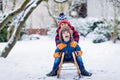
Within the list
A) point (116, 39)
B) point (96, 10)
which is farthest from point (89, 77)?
point (96, 10)

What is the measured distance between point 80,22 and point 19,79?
1284cm

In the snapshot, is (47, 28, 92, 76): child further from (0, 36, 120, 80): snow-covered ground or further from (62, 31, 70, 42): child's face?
(0, 36, 120, 80): snow-covered ground

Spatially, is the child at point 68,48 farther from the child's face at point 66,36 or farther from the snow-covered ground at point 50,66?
the snow-covered ground at point 50,66

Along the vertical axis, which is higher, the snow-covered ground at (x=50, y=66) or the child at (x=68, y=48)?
the child at (x=68, y=48)

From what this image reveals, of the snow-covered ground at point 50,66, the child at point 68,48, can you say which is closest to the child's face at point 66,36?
the child at point 68,48

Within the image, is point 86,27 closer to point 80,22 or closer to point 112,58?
point 80,22

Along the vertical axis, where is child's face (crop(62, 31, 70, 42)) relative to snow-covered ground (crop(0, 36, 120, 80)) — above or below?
above

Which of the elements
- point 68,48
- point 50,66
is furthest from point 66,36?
point 50,66

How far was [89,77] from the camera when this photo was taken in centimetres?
844

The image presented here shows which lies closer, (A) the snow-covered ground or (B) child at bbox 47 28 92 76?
(B) child at bbox 47 28 92 76

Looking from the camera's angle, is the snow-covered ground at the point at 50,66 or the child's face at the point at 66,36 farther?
the snow-covered ground at the point at 50,66

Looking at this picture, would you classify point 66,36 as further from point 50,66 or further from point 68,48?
point 50,66

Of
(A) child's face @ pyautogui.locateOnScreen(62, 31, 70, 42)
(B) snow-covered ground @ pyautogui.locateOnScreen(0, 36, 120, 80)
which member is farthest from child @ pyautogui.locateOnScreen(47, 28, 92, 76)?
(B) snow-covered ground @ pyautogui.locateOnScreen(0, 36, 120, 80)

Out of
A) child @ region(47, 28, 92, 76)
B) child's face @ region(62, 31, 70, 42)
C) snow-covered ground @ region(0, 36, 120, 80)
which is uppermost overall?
child's face @ region(62, 31, 70, 42)
